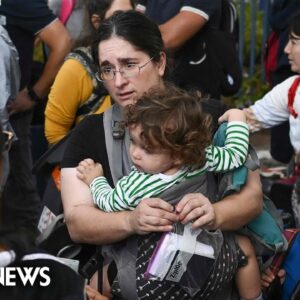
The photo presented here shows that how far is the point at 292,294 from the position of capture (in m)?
3.64

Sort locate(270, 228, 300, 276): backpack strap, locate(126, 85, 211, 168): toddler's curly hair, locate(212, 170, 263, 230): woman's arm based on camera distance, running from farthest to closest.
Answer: locate(270, 228, 300, 276): backpack strap
locate(212, 170, 263, 230): woman's arm
locate(126, 85, 211, 168): toddler's curly hair

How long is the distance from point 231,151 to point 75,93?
5.11ft

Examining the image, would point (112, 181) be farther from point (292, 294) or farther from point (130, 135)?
point (292, 294)

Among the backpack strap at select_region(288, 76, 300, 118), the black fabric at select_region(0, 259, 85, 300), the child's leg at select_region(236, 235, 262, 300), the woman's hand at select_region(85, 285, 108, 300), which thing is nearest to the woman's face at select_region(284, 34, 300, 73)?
the backpack strap at select_region(288, 76, 300, 118)

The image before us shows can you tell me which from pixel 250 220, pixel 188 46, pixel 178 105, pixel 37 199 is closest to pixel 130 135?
pixel 178 105

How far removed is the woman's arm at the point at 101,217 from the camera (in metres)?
3.09

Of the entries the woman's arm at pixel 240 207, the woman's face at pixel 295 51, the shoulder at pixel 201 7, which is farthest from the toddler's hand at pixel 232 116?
the shoulder at pixel 201 7

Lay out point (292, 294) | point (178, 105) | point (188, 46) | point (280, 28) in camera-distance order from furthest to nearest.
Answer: point (280, 28) → point (188, 46) → point (292, 294) → point (178, 105)

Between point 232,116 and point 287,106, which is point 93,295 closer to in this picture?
point 232,116

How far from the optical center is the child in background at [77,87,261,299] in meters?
3.08

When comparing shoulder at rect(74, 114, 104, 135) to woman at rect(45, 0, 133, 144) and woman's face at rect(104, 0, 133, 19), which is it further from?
woman's face at rect(104, 0, 133, 19)

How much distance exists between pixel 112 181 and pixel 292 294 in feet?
2.89

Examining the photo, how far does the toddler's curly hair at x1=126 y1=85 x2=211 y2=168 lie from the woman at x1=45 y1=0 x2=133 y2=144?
1.48 meters

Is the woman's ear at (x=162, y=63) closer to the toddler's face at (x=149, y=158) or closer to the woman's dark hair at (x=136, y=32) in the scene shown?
the woman's dark hair at (x=136, y=32)
